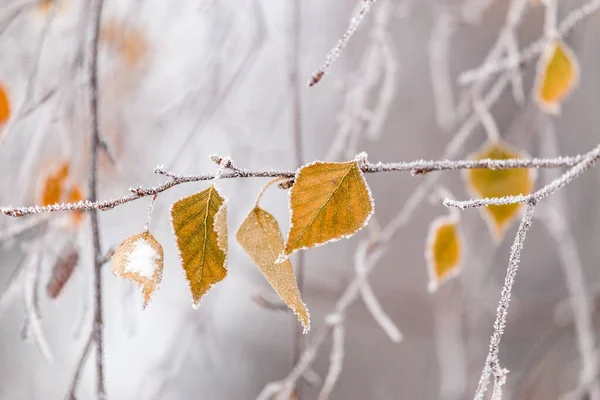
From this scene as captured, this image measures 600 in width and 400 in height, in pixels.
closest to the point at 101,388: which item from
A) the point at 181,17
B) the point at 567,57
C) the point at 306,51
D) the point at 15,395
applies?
the point at 567,57

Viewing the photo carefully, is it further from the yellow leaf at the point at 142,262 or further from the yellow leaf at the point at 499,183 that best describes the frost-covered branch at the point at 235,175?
the yellow leaf at the point at 499,183

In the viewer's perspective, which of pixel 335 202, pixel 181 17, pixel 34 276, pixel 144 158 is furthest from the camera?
pixel 144 158

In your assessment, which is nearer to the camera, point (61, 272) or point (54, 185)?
point (61, 272)

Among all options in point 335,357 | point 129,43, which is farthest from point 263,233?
point 129,43

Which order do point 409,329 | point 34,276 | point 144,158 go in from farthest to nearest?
point 409,329, point 144,158, point 34,276

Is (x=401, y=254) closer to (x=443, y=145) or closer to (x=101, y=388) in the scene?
(x=443, y=145)

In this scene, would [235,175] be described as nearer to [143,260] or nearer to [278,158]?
[143,260]
